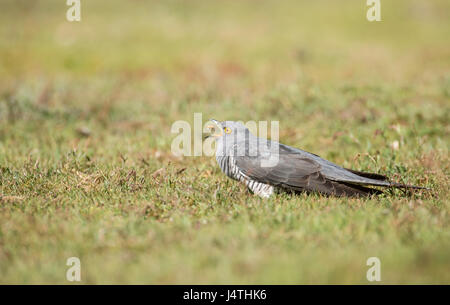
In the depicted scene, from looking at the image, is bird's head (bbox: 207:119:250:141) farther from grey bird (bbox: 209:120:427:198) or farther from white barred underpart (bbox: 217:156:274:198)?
white barred underpart (bbox: 217:156:274:198)

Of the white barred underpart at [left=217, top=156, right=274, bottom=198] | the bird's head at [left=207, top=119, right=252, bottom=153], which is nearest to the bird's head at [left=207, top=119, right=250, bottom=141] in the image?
the bird's head at [left=207, top=119, right=252, bottom=153]

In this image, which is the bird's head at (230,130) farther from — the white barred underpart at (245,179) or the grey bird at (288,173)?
A: the white barred underpart at (245,179)

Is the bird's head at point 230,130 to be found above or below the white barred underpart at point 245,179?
above

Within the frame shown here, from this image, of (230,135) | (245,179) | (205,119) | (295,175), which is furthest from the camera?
(205,119)

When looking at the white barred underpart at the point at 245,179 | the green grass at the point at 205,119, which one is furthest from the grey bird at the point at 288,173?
the green grass at the point at 205,119

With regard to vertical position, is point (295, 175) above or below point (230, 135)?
below

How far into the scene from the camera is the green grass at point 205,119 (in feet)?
11.1

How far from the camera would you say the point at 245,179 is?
500 centimetres

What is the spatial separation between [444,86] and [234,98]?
3968 millimetres

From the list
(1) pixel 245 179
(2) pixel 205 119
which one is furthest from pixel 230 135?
(2) pixel 205 119

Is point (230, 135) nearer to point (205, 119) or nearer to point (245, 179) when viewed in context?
point (245, 179)

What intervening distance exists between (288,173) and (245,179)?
0.46 meters

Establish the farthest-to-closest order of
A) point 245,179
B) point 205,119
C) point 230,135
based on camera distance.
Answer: point 205,119
point 230,135
point 245,179

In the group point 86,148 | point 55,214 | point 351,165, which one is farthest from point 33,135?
point 351,165
